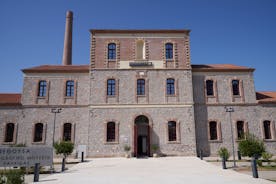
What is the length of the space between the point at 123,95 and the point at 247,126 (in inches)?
508

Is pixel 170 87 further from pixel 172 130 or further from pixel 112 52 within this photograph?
pixel 112 52

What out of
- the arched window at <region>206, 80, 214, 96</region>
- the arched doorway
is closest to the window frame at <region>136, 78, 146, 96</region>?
the arched doorway

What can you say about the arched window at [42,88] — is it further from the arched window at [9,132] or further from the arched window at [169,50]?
the arched window at [169,50]

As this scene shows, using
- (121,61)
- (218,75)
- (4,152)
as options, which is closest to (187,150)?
(218,75)

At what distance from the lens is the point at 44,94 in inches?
868

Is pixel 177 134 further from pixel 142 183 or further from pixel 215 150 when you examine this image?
pixel 142 183

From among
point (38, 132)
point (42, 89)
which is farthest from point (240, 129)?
point (42, 89)

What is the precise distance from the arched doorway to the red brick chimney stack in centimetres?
1559

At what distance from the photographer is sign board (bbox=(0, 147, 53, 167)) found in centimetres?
1079

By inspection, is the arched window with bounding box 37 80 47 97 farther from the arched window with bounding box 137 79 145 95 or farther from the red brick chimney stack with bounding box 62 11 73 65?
the arched window with bounding box 137 79 145 95

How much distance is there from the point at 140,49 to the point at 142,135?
30.2ft

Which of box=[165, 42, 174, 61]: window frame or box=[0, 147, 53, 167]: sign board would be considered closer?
box=[0, 147, 53, 167]: sign board

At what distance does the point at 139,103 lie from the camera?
20953 millimetres

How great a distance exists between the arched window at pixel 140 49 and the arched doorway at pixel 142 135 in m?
6.53
